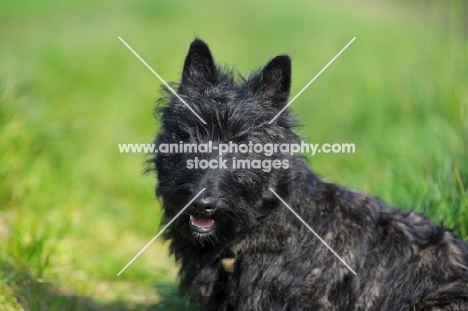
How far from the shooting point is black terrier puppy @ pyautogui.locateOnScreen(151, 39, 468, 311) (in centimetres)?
443

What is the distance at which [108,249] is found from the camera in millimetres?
7496

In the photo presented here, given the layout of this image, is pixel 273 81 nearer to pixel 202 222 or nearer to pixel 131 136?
pixel 202 222

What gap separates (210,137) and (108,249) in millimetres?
3511

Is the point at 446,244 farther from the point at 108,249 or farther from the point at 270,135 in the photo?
the point at 108,249

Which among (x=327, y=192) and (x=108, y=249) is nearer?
(x=327, y=192)

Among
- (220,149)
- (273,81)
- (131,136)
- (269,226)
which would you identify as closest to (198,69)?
(273,81)

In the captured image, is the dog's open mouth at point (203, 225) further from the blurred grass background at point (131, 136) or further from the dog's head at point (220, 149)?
the blurred grass background at point (131, 136)

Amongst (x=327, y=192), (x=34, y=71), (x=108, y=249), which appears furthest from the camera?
(x=34, y=71)

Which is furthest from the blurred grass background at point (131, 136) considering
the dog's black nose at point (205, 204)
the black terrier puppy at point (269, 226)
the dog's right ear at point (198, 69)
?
the dog's black nose at point (205, 204)

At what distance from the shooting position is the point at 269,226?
4645 millimetres

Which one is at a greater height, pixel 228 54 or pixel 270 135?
pixel 228 54

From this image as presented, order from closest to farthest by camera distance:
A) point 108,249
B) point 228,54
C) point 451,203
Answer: point 451,203 < point 108,249 < point 228,54

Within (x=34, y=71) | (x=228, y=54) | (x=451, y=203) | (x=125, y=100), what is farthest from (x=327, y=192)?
(x=228, y=54)

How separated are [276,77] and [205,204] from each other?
119 cm
